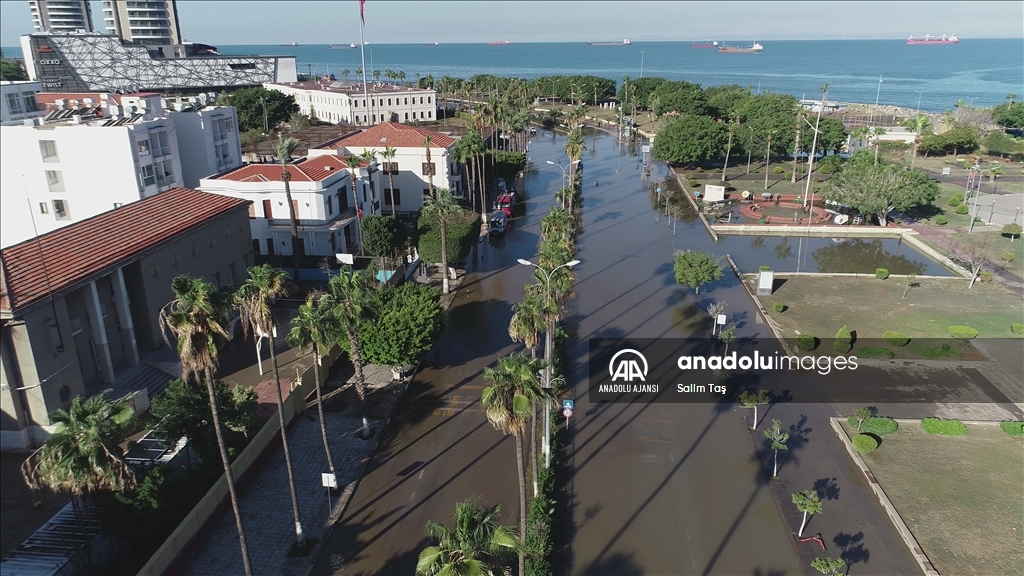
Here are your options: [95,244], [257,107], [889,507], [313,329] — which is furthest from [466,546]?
[257,107]

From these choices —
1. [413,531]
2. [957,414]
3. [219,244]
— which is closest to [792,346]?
[957,414]

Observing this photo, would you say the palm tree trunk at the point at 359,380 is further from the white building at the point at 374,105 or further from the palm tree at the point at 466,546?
the white building at the point at 374,105

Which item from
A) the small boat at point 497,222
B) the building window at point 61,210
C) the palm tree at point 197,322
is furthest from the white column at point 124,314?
the small boat at point 497,222

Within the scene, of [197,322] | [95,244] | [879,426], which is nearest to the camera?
[197,322]

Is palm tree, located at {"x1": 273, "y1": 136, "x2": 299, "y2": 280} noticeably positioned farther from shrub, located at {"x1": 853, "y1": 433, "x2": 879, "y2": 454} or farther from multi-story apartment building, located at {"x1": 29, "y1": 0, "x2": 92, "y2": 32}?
multi-story apartment building, located at {"x1": 29, "y1": 0, "x2": 92, "y2": 32}

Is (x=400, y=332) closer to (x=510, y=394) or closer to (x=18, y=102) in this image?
(x=510, y=394)

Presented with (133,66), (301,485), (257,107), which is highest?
(133,66)

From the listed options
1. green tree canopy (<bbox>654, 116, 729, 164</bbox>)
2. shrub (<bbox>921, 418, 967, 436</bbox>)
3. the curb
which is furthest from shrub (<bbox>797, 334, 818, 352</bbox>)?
green tree canopy (<bbox>654, 116, 729, 164</bbox>)

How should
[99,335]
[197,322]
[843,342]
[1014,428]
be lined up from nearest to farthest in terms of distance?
[197,322]
[1014,428]
[99,335]
[843,342]
